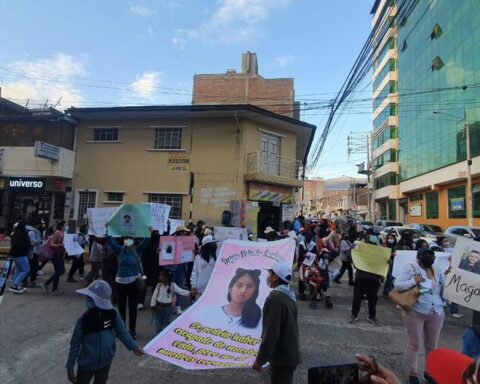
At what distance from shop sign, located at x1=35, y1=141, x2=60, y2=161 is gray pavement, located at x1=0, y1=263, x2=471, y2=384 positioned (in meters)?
9.73

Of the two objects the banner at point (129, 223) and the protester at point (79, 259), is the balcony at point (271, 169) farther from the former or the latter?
the banner at point (129, 223)

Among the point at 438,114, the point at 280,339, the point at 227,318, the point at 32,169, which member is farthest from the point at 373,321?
the point at 438,114

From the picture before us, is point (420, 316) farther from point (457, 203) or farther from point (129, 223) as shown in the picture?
point (457, 203)

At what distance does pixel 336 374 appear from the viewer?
197 centimetres

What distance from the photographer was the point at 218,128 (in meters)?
18.4

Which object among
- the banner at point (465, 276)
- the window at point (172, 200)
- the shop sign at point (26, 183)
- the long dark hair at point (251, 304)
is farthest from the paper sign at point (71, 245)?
the shop sign at point (26, 183)

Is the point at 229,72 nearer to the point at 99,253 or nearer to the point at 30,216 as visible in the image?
the point at 30,216

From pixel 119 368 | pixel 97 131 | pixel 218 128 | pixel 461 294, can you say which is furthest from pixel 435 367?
pixel 97 131

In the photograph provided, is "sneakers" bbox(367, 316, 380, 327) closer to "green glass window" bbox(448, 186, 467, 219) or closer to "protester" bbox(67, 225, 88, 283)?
"protester" bbox(67, 225, 88, 283)

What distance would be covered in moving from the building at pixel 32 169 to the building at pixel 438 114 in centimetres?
2044

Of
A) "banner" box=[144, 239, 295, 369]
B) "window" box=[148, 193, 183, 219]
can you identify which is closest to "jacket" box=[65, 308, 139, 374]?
"banner" box=[144, 239, 295, 369]

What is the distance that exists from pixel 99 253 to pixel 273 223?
38.3 feet

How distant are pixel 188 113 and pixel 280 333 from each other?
15.9m

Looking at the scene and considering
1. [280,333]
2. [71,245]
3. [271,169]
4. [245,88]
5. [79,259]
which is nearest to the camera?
[280,333]
